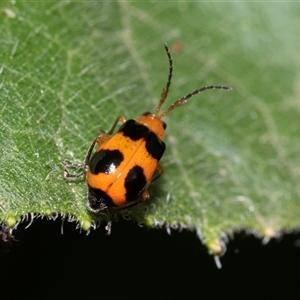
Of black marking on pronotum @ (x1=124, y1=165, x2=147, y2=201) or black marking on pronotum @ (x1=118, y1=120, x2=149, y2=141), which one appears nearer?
black marking on pronotum @ (x1=124, y1=165, x2=147, y2=201)

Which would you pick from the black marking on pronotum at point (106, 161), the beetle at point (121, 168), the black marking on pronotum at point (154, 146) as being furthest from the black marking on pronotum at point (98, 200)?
the black marking on pronotum at point (154, 146)

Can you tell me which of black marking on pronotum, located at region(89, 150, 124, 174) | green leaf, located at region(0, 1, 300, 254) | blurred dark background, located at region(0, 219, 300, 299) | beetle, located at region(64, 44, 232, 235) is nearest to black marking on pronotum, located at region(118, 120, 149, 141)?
beetle, located at region(64, 44, 232, 235)

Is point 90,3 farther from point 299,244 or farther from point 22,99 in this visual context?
point 299,244

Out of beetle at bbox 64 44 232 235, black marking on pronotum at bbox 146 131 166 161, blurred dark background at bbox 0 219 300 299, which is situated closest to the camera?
beetle at bbox 64 44 232 235

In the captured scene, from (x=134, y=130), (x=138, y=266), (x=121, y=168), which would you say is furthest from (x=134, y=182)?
(x=138, y=266)

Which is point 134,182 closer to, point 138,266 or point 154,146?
point 154,146

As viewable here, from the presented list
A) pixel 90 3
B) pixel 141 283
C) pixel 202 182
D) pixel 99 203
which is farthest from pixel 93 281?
pixel 90 3

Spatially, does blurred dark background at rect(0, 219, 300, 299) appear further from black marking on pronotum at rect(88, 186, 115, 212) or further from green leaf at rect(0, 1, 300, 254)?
black marking on pronotum at rect(88, 186, 115, 212)
